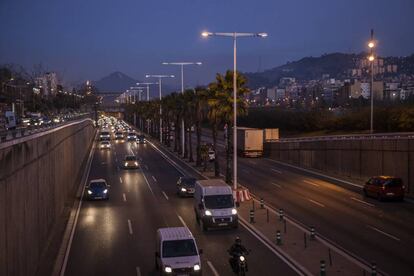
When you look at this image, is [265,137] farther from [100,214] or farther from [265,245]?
[265,245]

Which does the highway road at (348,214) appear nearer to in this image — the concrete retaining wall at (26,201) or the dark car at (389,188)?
the dark car at (389,188)

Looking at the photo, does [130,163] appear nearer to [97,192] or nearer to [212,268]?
[97,192]

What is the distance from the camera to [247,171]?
5816 centimetres

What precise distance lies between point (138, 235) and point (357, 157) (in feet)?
83.7

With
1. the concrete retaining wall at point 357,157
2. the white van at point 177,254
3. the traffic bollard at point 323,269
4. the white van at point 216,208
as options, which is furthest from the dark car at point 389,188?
the white van at point 177,254

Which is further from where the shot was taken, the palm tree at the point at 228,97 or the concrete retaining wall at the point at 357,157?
the palm tree at the point at 228,97

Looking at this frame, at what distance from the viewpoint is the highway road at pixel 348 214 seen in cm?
2287

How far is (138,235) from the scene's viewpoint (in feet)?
89.6

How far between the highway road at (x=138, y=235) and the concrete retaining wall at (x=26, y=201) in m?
1.61

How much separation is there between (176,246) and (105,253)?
5.44 metres

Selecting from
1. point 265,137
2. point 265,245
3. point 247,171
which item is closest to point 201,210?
point 265,245

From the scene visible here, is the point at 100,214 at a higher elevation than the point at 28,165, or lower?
Result: lower

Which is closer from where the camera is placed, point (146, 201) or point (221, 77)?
point (146, 201)

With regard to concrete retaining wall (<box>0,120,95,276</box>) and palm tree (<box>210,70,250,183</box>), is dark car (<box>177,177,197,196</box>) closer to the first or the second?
palm tree (<box>210,70,250,183</box>)
